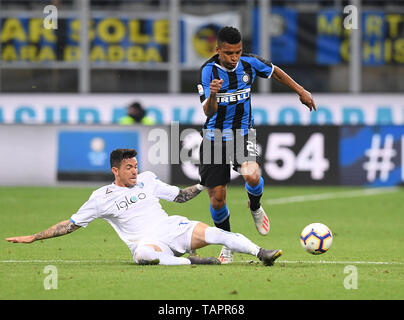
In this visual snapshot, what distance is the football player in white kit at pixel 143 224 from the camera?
7.63 m

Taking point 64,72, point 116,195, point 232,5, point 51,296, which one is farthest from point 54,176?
point 51,296

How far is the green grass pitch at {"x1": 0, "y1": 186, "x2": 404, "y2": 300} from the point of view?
6441 millimetres

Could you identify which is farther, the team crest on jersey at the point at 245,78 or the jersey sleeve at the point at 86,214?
the team crest on jersey at the point at 245,78

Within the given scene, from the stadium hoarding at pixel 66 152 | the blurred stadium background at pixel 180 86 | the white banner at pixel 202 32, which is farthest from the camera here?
the white banner at pixel 202 32

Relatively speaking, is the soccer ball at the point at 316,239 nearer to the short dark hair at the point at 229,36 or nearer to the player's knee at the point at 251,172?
the player's knee at the point at 251,172

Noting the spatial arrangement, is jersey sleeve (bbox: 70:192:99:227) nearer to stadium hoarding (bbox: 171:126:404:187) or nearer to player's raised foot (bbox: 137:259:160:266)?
player's raised foot (bbox: 137:259:160:266)

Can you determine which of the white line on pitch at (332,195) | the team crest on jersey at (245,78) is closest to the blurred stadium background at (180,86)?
the white line on pitch at (332,195)

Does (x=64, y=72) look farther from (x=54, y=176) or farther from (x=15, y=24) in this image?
(x=54, y=176)

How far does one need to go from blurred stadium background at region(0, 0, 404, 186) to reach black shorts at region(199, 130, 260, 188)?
8.32 meters

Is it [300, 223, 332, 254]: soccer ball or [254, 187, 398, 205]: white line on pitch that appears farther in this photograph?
[254, 187, 398, 205]: white line on pitch

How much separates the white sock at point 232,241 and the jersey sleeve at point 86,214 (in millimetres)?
922

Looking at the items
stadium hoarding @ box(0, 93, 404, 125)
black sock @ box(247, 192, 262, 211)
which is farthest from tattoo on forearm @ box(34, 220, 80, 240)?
stadium hoarding @ box(0, 93, 404, 125)

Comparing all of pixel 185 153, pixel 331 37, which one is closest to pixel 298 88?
pixel 185 153

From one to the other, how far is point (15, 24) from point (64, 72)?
150 cm
